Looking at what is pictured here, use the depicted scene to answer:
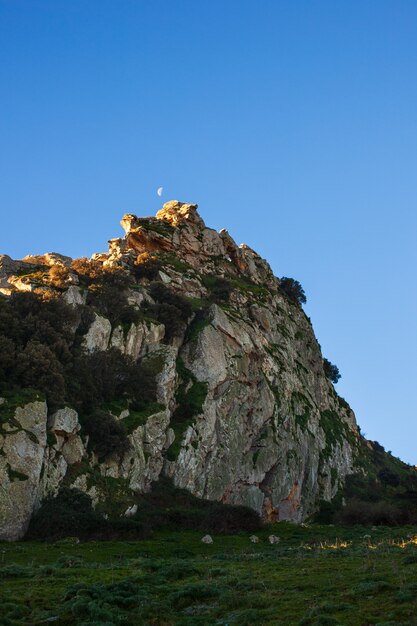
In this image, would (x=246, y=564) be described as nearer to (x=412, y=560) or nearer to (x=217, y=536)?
(x=412, y=560)

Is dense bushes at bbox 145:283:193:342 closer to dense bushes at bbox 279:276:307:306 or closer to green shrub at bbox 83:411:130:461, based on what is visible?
green shrub at bbox 83:411:130:461

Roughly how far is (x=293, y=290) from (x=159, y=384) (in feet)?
213

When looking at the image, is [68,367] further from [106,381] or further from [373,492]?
[373,492]

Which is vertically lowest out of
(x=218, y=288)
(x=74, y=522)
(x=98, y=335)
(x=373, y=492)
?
(x=74, y=522)

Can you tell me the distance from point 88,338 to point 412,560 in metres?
42.9

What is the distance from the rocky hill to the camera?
50031mm

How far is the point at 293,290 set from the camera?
409 ft

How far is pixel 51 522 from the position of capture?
1710 inches

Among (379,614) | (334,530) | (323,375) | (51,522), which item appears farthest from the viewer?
(323,375)

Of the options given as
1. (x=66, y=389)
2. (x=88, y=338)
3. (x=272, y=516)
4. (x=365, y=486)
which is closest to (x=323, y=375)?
(x=365, y=486)

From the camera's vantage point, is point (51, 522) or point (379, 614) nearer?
point (379, 614)

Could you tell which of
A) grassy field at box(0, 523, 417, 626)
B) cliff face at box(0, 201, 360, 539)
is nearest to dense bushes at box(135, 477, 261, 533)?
cliff face at box(0, 201, 360, 539)

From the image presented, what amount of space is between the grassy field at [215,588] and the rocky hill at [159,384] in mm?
12534

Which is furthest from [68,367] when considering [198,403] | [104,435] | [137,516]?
[198,403]
